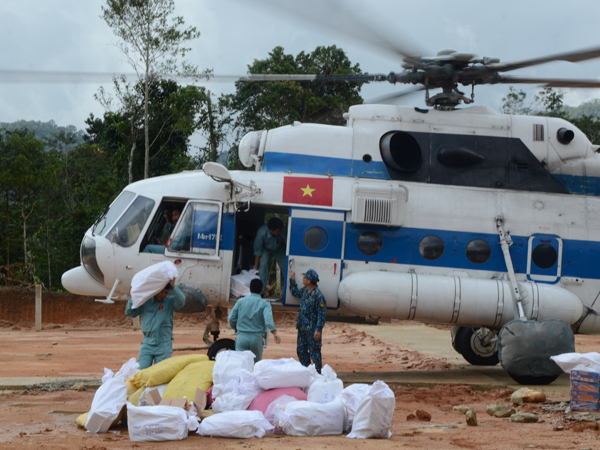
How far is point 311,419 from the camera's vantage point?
6008 mm

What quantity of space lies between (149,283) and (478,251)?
216 inches

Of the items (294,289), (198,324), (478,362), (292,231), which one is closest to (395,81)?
(292,231)

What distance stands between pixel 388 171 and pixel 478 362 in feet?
16.2

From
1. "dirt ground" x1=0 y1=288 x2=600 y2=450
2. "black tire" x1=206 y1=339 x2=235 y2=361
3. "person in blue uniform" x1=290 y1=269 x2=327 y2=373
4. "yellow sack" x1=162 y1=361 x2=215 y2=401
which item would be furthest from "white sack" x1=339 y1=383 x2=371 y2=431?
"black tire" x1=206 y1=339 x2=235 y2=361

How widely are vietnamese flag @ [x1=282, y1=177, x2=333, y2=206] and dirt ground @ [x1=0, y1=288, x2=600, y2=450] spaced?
312 cm

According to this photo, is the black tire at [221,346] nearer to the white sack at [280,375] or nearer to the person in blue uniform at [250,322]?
the person in blue uniform at [250,322]

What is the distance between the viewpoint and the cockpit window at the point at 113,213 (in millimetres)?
10258

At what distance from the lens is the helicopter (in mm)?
9914

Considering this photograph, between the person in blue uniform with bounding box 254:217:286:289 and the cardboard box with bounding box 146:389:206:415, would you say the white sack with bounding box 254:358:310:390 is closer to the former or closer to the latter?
the cardboard box with bounding box 146:389:206:415

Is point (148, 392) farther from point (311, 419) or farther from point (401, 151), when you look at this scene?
point (401, 151)

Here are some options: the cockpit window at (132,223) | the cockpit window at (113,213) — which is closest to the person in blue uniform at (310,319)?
the cockpit window at (132,223)

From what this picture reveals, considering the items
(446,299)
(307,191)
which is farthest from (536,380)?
(307,191)

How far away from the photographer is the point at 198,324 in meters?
24.9

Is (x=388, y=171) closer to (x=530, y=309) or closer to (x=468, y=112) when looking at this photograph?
(x=468, y=112)
